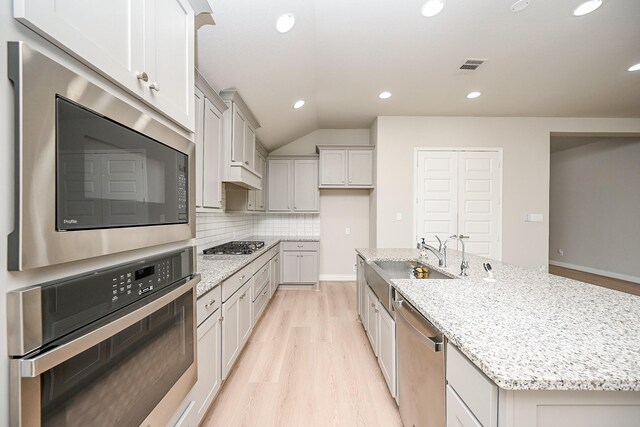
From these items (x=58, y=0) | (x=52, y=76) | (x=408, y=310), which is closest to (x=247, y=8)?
(x=58, y=0)

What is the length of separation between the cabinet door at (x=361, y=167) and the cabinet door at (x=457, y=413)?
4085 millimetres

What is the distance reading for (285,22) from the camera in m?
2.20

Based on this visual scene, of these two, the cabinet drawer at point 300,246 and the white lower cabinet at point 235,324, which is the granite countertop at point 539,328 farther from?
the cabinet drawer at point 300,246

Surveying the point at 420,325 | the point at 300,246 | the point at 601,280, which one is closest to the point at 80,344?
the point at 420,325

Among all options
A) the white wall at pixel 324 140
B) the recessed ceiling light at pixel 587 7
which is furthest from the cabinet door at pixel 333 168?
the recessed ceiling light at pixel 587 7

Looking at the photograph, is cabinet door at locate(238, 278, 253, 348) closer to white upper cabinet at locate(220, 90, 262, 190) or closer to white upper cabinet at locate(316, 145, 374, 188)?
white upper cabinet at locate(220, 90, 262, 190)

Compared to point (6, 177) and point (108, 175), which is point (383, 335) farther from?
point (6, 177)

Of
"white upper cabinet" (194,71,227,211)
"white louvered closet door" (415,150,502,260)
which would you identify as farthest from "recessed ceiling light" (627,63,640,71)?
"white upper cabinet" (194,71,227,211)

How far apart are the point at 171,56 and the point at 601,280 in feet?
25.0

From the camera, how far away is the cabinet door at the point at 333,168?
4.91 m

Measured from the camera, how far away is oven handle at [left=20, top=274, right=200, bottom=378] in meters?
0.46

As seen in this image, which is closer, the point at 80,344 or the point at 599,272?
the point at 80,344

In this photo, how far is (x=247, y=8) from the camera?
75.9 inches

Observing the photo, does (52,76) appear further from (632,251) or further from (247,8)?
(632,251)
